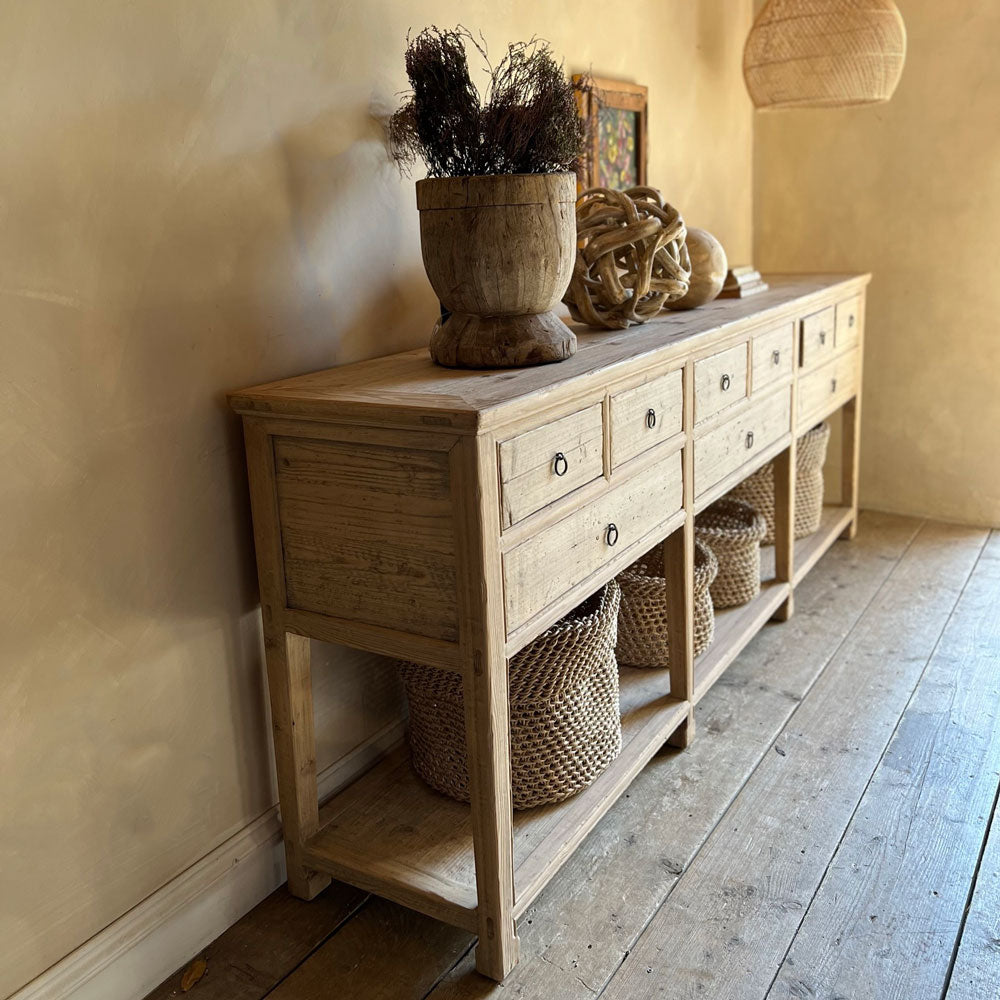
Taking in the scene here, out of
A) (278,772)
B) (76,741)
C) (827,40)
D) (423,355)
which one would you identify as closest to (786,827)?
(278,772)

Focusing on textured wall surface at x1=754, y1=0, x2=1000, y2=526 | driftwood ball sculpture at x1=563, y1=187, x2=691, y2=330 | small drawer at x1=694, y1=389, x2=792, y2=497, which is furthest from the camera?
textured wall surface at x1=754, y1=0, x2=1000, y2=526

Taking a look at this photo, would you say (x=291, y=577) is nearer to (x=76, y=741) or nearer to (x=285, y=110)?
(x=76, y=741)

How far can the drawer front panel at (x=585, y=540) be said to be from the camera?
1515 millimetres

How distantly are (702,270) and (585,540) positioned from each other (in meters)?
0.99

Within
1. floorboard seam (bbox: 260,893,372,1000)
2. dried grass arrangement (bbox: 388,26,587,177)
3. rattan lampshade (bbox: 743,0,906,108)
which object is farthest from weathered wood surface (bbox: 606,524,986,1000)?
rattan lampshade (bbox: 743,0,906,108)

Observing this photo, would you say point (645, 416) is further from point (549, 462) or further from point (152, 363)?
point (152, 363)

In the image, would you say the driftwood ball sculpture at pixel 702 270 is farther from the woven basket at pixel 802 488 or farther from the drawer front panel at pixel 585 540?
the woven basket at pixel 802 488

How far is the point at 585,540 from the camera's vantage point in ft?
5.53

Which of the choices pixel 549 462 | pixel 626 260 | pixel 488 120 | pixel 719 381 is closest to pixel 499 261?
pixel 488 120

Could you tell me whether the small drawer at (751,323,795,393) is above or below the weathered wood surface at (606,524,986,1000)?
above

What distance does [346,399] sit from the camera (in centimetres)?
147

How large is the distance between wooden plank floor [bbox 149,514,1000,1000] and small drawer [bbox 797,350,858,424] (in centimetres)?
76

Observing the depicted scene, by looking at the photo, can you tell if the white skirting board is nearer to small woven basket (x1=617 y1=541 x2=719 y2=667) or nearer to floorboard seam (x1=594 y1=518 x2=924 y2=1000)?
floorboard seam (x1=594 y1=518 x2=924 y2=1000)

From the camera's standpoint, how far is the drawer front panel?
151 cm
